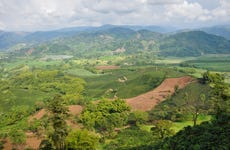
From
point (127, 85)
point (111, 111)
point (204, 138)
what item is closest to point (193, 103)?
point (111, 111)

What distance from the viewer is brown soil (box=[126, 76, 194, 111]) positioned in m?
110

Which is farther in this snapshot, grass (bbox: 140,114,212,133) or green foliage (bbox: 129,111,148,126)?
green foliage (bbox: 129,111,148,126)

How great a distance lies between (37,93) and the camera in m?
143

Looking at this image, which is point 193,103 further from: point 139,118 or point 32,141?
point 32,141

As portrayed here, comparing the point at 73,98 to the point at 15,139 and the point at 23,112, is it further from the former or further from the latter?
the point at 15,139

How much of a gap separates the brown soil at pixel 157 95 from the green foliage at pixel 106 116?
17.3m

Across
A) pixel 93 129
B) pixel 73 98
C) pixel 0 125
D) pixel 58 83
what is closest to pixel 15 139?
pixel 93 129

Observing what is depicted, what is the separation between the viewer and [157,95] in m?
120

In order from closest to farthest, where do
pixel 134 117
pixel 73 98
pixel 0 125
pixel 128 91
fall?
1. pixel 134 117
2. pixel 0 125
3. pixel 73 98
4. pixel 128 91

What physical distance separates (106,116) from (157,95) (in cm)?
4040

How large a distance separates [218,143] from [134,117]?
50.0 meters

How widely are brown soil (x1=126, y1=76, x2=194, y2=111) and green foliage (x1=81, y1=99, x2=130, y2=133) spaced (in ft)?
56.6

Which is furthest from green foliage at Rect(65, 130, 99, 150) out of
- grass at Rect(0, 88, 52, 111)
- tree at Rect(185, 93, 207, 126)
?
grass at Rect(0, 88, 52, 111)

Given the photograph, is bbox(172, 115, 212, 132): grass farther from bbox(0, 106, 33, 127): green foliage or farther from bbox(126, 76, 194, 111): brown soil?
bbox(0, 106, 33, 127): green foliage
